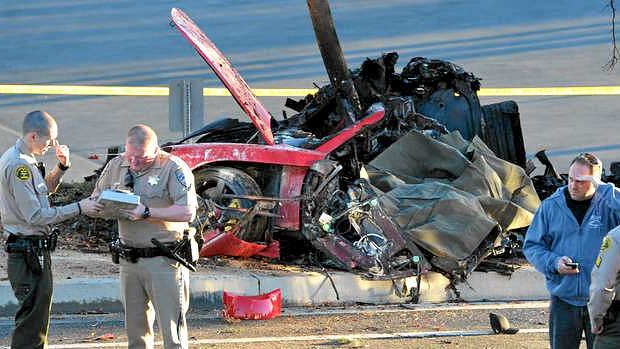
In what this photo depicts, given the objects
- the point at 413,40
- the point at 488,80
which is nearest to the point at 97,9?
the point at 413,40

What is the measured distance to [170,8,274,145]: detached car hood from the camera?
10.8 m

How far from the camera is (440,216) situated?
1116 centimetres

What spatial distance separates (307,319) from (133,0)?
16807 mm

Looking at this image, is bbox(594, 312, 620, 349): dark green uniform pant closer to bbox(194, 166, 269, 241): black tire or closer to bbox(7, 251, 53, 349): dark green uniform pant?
bbox(7, 251, 53, 349): dark green uniform pant

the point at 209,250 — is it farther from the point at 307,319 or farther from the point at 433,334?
the point at 433,334

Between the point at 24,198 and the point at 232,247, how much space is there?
3.63 m

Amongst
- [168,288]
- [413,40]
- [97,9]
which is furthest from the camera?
[97,9]

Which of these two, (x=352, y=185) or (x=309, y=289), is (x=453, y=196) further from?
(x=309, y=289)

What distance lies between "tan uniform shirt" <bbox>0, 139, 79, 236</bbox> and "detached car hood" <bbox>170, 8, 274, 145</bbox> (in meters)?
3.27

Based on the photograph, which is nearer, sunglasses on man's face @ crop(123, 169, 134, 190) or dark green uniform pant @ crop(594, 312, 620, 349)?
dark green uniform pant @ crop(594, 312, 620, 349)

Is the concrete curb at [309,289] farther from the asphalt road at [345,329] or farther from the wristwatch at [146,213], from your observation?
the wristwatch at [146,213]

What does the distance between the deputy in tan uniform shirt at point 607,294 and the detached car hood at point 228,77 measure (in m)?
4.89

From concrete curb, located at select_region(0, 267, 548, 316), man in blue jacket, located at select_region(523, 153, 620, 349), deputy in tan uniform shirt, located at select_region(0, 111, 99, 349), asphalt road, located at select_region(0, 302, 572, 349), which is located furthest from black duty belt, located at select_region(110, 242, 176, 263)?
concrete curb, located at select_region(0, 267, 548, 316)

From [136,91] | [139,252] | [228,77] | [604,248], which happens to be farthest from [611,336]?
[136,91]
